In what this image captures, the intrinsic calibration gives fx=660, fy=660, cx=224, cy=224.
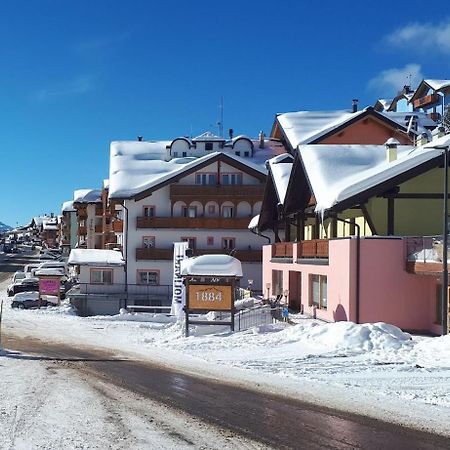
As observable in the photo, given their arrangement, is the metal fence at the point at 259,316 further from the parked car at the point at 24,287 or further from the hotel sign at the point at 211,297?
the parked car at the point at 24,287

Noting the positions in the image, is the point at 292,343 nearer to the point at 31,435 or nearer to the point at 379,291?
the point at 379,291

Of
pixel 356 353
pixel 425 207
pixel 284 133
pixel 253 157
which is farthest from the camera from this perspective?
pixel 253 157

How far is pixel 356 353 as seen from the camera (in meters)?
16.3

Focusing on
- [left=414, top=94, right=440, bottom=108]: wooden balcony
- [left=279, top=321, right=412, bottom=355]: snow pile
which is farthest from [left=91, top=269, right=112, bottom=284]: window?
A: [left=414, top=94, right=440, bottom=108]: wooden balcony

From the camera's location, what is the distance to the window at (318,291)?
2681 cm

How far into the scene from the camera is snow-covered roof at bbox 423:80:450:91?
74.0 meters

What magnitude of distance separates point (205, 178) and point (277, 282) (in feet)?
47.2

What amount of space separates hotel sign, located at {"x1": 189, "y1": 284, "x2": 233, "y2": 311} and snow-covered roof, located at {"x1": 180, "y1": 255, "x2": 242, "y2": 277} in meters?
0.47

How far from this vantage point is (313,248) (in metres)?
27.5

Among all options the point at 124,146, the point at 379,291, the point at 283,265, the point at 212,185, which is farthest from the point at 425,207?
the point at 124,146

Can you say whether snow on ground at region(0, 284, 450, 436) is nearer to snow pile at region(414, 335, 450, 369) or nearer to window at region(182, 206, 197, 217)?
snow pile at region(414, 335, 450, 369)

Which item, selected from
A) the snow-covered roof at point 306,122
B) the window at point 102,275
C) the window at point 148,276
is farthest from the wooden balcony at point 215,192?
the window at point 102,275

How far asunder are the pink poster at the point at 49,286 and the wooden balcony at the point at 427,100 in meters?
51.9

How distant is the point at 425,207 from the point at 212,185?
25.0 m
